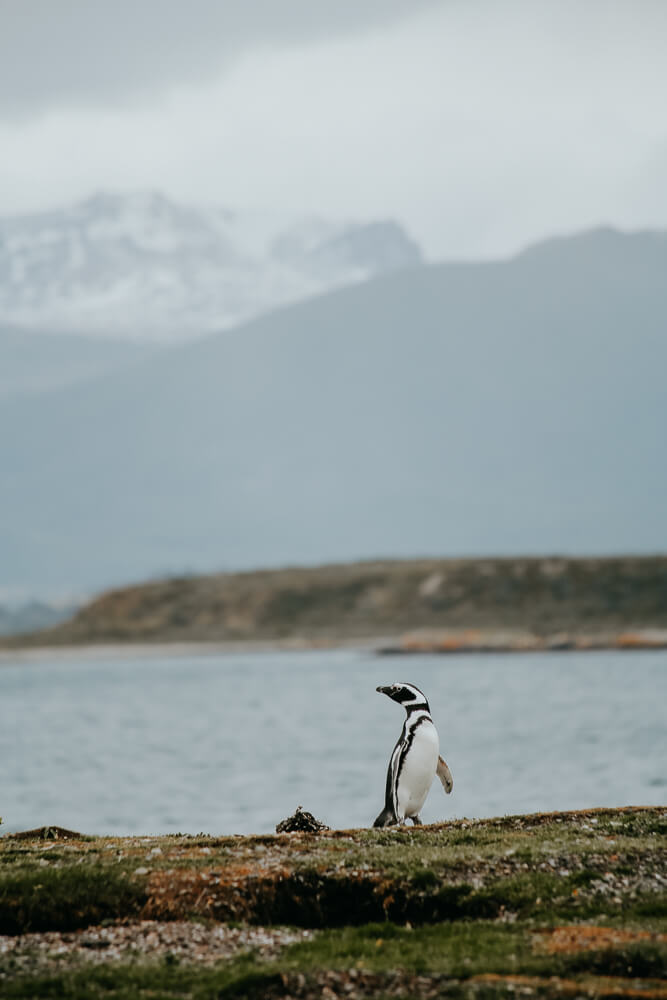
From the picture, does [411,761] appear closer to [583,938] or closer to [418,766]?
[418,766]

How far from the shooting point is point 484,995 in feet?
39.6

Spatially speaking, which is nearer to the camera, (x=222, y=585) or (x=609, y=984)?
(x=609, y=984)

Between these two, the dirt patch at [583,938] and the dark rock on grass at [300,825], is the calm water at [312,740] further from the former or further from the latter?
the dirt patch at [583,938]

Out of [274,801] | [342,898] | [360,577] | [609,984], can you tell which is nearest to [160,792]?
[274,801]

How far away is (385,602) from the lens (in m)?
147

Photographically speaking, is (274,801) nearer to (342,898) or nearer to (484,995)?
(342,898)

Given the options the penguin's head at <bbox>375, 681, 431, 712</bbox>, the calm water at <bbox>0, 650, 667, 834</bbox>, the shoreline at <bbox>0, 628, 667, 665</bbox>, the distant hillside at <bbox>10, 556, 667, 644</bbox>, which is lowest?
the calm water at <bbox>0, 650, 667, 834</bbox>

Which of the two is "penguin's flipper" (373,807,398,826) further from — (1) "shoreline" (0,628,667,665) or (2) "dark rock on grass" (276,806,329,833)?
(1) "shoreline" (0,628,667,665)

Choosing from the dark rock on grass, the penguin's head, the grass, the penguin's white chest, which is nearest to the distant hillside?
the penguin's head

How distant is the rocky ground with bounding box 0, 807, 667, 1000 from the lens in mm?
12688

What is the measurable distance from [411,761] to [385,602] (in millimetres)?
128279

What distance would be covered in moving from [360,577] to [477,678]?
45.8 meters

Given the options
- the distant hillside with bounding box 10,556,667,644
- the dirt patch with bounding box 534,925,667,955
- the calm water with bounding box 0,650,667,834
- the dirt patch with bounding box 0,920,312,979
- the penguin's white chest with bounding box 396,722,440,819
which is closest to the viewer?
the dirt patch with bounding box 534,925,667,955

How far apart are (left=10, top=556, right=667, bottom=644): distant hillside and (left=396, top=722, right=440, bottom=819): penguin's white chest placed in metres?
113
